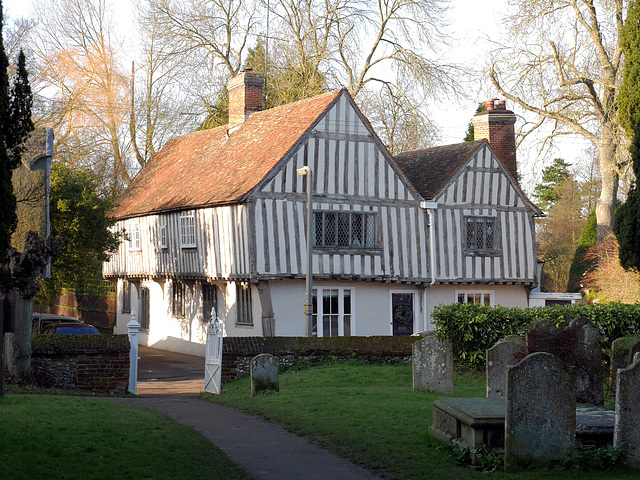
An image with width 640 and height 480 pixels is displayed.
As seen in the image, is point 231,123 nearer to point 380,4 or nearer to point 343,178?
point 343,178

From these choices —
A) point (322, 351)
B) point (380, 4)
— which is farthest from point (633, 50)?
point (380, 4)

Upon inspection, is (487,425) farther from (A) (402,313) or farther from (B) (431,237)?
(B) (431,237)

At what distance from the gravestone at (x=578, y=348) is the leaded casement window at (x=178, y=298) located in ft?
66.6

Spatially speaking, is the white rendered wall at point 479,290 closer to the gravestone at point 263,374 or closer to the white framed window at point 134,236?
the white framed window at point 134,236

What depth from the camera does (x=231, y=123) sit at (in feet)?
100

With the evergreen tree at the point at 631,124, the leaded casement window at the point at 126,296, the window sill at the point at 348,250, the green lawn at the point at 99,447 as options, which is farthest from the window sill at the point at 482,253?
the green lawn at the point at 99,447

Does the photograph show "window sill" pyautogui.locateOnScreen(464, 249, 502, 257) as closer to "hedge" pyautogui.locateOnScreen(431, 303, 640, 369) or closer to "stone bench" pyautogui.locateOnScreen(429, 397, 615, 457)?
"hedge" pyautogui.locateOnScreen(431, 303, 640, 369)

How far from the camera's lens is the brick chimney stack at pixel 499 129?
99.2 ft

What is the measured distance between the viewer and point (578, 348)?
1056 centimetres

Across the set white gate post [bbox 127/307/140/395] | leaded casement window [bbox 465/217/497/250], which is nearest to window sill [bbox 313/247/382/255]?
leaded casement window [bbox 465/217/497/250]

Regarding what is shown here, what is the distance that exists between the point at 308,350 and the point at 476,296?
10594 millimetres

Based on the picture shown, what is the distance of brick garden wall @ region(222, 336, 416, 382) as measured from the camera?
1870 centimetres

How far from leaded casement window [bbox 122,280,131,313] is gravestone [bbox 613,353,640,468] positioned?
28.8 m

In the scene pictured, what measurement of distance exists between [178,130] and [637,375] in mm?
35815
